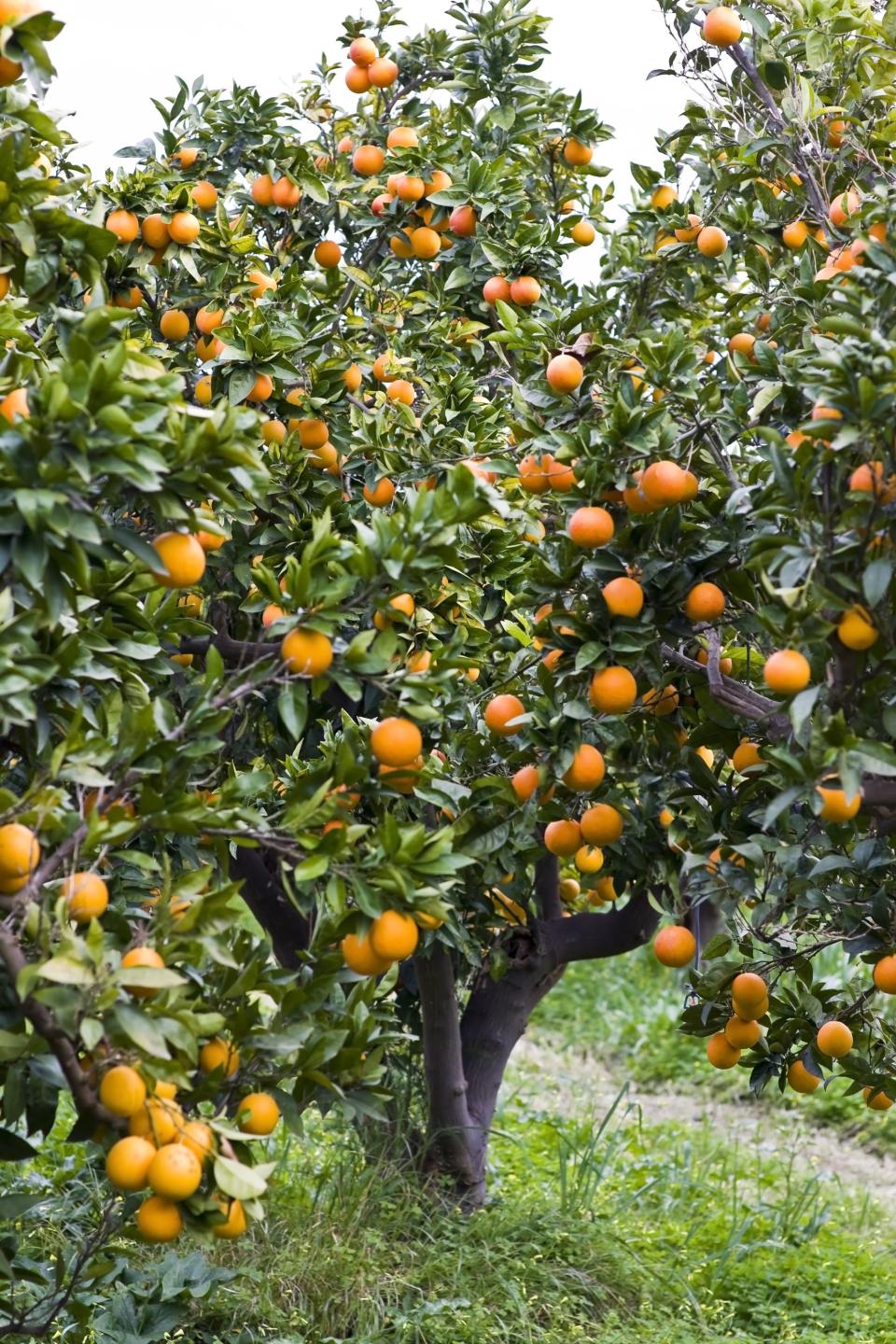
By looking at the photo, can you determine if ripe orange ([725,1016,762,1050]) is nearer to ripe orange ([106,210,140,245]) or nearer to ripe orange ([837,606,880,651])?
ripe orange ([837,606,880,651])

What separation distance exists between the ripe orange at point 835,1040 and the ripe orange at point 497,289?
64.2 inches

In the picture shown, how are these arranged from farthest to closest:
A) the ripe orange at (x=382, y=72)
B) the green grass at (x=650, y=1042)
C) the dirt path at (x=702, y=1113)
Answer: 1. the green grass at (x=650, y=1042)
2. the dirt path at (x=702, y=1113)
3. the ripe orange at (x=382, y=72)

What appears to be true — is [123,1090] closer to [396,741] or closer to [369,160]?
[396,741]

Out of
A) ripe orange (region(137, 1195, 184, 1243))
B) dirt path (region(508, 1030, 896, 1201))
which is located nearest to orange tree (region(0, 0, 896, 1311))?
ripe orange (region(137, 1195, 184, 1243))

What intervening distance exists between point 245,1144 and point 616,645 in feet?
2.84

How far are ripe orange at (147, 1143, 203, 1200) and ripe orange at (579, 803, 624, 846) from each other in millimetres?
948

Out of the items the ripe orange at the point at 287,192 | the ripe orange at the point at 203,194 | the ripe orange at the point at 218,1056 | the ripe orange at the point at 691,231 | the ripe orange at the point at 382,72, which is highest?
the ripe orange at the point at 382,72

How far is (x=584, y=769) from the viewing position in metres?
2.13

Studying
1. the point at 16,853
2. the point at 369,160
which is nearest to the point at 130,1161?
the point at 16,853

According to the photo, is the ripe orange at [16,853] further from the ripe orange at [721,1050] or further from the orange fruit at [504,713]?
the ripe orange at [721,1050]

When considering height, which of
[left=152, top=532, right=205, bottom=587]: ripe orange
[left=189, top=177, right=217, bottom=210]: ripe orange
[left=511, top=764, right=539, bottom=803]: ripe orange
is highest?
[left=189, top=177, right=217, bottom=210]: ripe orange

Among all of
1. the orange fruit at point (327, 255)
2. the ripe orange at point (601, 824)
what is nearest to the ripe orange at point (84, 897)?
the ripe orange at point (601, 824)

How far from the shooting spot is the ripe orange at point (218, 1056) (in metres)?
1.68

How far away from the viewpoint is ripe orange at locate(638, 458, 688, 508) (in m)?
2.03
